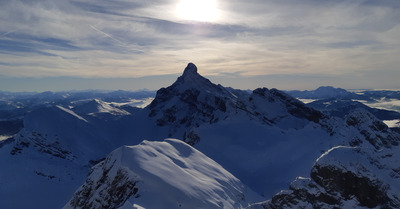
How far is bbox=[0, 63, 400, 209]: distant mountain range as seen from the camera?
2683 cm

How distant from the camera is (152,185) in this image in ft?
99.3

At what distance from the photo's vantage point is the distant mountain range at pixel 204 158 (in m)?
26.8

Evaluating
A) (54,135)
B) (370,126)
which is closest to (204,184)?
(370,126)

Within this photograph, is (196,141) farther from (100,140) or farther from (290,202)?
(100,140)

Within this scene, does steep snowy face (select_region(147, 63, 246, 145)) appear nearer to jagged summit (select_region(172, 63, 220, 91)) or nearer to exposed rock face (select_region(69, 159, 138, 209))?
jagged summit (select_region(172, 63, 220, 91))

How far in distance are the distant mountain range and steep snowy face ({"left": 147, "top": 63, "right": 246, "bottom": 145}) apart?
0.73 metres

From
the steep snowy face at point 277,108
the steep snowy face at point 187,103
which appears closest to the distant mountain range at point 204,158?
the steep snowy face at point 277,108

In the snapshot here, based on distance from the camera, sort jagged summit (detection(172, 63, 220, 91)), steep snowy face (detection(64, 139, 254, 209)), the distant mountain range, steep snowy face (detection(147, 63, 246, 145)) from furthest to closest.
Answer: jagged summit (detection(172, 63, 220, 91)) → steep snowy face (detection(147, 63, 246, 145)) → steep snowy face (detection(64, 139, 254, 209)) → the distant mountain range

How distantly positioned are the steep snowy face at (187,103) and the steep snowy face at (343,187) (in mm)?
107888

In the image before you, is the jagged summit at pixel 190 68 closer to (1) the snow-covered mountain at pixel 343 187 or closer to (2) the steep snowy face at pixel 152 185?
(2) the steep snowy face at pixel 152 185

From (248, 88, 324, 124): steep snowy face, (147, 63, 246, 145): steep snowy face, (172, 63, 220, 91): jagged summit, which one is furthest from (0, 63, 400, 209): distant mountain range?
(172, 63, 220, 91): jagged summit

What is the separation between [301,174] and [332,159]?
1271 inches

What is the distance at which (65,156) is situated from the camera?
3903 inches

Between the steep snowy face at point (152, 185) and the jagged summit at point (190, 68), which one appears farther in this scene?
the jagged summit at point (190, 68)
